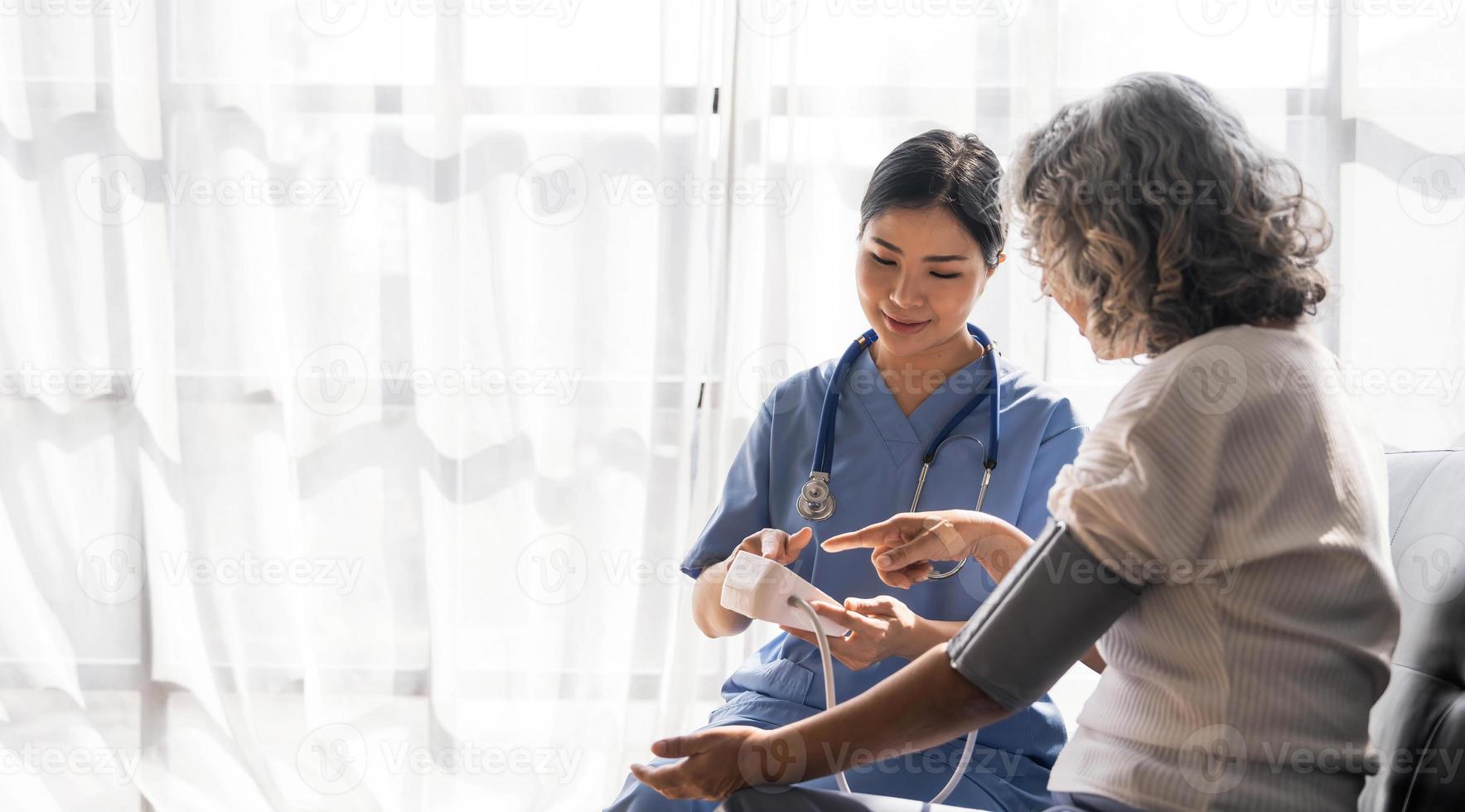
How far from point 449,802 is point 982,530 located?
1479 mm

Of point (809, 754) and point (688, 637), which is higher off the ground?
point (809, 754)

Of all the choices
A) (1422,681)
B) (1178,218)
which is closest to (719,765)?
(1178,218)

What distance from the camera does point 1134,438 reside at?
0.79m

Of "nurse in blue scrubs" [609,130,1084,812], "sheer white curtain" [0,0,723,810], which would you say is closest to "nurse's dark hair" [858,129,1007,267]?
"nurse in blue scrubs" [609,130,1084,812]

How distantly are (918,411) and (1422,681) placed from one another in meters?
0.64

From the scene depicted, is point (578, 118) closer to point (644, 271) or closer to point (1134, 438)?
point (644, 271)

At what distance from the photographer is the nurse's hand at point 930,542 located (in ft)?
3.80

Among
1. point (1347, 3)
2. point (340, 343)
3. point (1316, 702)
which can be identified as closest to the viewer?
point (1316, 702)

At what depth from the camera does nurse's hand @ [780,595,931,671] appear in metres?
1.17

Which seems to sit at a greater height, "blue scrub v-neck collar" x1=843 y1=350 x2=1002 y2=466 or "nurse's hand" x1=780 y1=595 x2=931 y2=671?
"blue scrub v-neck collar" x1=843 y1=350 x2=1002 y2=466

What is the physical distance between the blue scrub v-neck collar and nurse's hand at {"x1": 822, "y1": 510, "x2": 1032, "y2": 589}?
0.62ft

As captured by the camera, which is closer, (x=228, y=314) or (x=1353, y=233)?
(x=1353, y=233)

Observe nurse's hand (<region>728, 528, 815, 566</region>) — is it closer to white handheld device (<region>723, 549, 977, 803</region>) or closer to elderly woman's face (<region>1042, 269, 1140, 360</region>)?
white handheld device (<region>723, 549, 977, 803</region>)

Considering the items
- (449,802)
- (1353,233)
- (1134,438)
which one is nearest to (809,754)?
(1134,438)
